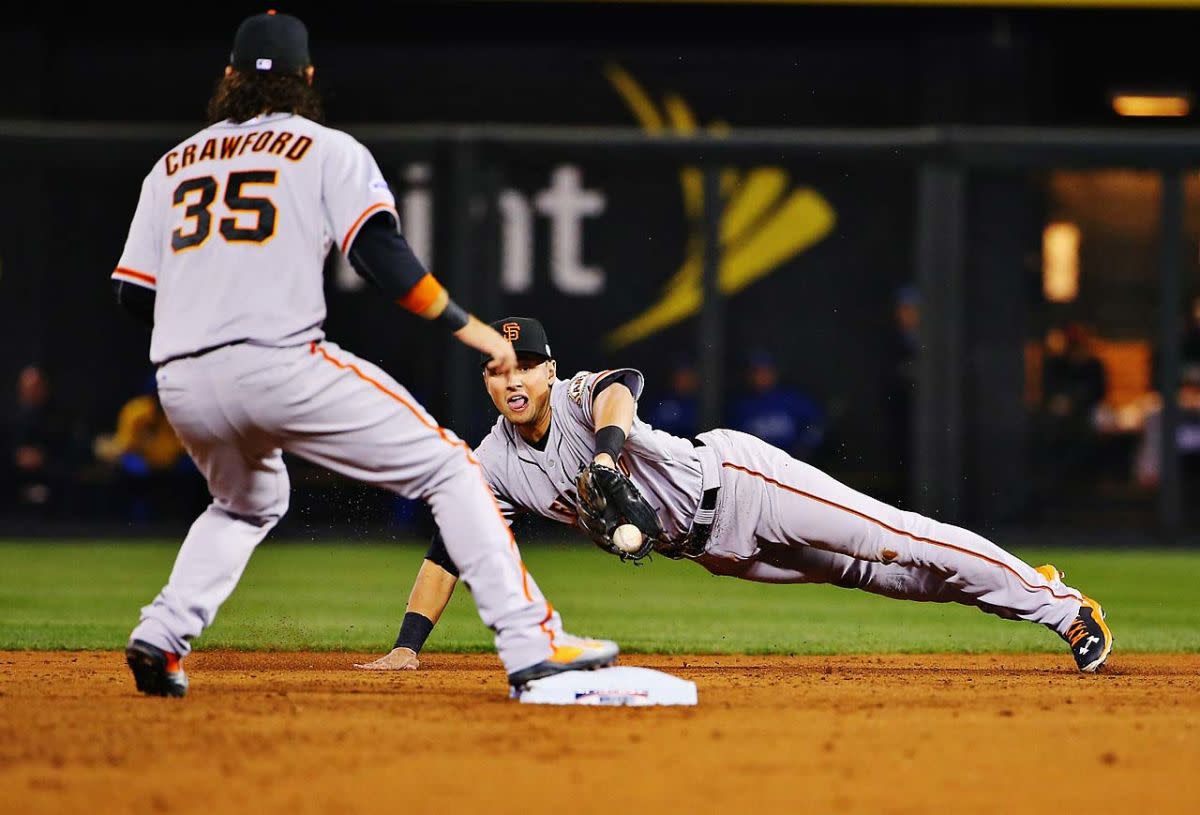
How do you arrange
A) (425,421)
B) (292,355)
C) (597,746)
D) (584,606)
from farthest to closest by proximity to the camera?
1. (584,606)
2. (425,421)
3. (292,355)
4. (597,746)

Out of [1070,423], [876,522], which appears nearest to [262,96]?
[876,522]

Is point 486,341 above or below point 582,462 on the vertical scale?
above

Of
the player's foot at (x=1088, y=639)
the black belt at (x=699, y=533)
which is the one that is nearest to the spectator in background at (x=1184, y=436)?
the player's foot at (x=1088, y=639)

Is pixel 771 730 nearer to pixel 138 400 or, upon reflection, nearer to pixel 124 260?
pixel 124 260

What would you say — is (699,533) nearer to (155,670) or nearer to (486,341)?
(486,341)

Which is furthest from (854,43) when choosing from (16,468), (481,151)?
(16,468)

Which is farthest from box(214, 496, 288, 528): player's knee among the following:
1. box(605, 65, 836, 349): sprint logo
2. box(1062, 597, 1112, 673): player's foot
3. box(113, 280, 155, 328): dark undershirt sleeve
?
box(605, 65, 836, 349): sprint logo
